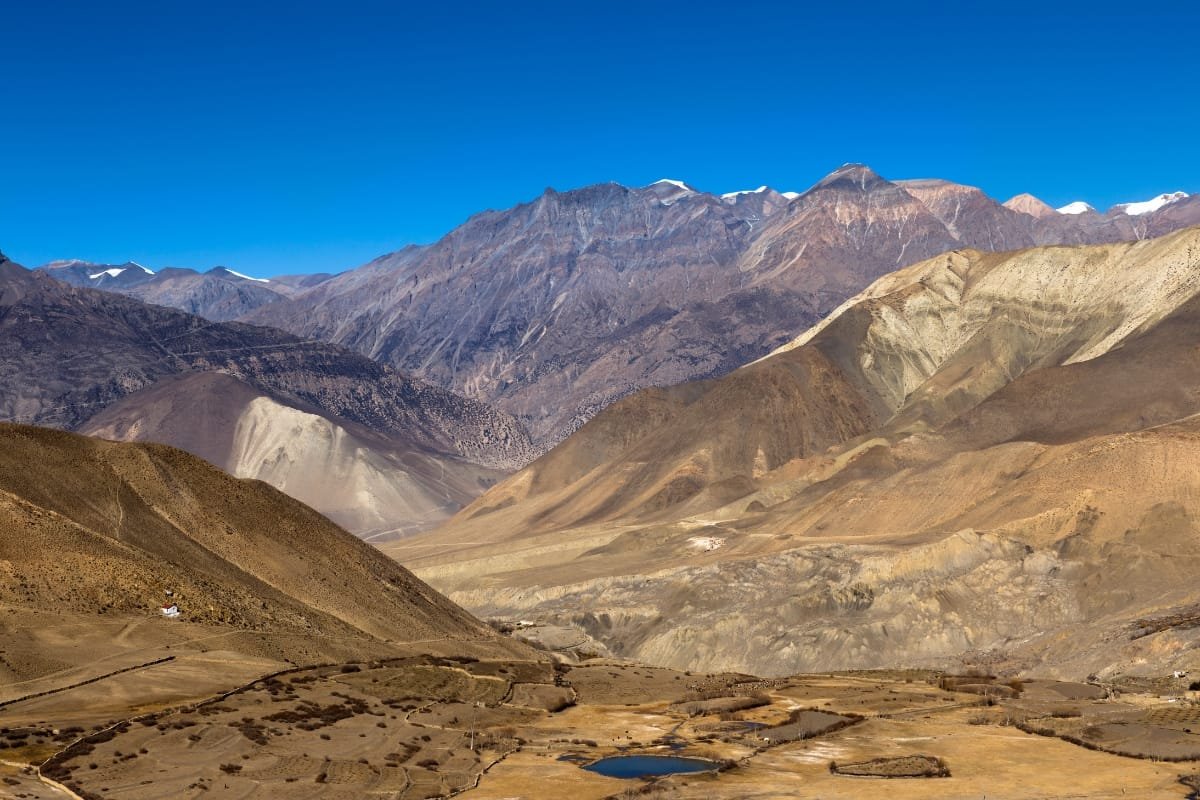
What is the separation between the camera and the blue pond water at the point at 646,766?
2657 inches

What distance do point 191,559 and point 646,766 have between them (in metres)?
37.9

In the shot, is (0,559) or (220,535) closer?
(0,559)

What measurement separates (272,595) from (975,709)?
4556cm

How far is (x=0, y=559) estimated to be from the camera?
3103 inches

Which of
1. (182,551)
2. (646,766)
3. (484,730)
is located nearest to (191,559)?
(182,551)

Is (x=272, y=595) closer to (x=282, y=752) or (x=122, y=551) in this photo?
(x=122, y=551)

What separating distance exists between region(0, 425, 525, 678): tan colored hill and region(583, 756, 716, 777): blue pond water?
2309 cm

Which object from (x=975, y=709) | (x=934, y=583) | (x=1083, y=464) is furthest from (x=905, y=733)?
(x=1083, y=464)

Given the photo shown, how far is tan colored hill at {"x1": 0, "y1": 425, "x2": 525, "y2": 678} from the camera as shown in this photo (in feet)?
266

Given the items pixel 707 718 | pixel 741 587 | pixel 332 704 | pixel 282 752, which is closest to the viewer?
pixel 282 752

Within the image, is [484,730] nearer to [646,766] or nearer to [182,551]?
[646,766]

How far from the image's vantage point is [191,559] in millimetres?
92812

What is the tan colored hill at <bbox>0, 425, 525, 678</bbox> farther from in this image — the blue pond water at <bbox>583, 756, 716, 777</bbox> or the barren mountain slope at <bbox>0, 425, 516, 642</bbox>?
the blue pond water at <bbox>583, 756, 716, 777</bbox>

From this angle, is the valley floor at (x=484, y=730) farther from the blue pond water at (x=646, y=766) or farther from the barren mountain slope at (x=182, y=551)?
the barren mountain slope at (x=182, y=551)
